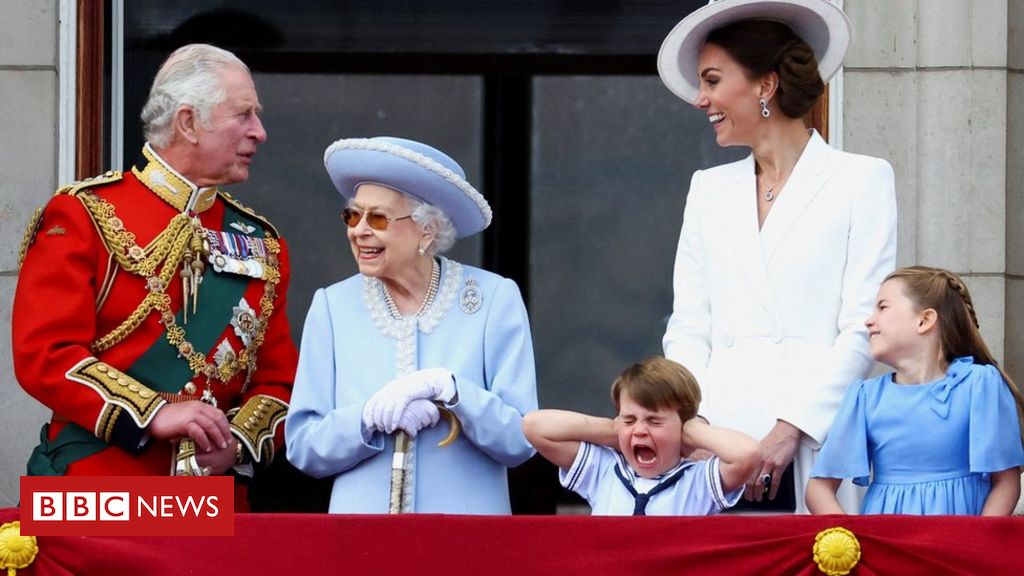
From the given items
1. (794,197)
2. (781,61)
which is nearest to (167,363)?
(794,197)

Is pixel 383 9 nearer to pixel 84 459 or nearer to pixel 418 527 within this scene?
pixel 84 459

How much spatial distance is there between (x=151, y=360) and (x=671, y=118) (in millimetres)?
2386

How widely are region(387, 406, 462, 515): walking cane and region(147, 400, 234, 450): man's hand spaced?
441mm

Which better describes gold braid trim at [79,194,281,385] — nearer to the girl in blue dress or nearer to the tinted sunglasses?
the tinted sunglasses

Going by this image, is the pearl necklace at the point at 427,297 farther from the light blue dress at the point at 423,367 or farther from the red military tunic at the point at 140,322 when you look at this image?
the red military tunic at the point at 140,322

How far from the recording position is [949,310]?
15.0ft

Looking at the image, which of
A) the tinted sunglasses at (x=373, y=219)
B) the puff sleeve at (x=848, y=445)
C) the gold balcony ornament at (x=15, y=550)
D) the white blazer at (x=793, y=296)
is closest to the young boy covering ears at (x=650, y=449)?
the puff sleeve at (x=848, y=445)

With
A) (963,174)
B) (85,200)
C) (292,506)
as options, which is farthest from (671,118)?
(85,200)

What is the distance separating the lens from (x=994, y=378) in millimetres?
4430

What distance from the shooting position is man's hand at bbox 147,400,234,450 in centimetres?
473

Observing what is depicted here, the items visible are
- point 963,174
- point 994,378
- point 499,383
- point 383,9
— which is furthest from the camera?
point 383,9

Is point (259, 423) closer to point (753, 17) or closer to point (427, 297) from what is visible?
point (427, 297)

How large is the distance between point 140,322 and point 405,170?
748 mm

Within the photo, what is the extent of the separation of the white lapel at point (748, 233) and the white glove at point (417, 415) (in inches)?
33.4
